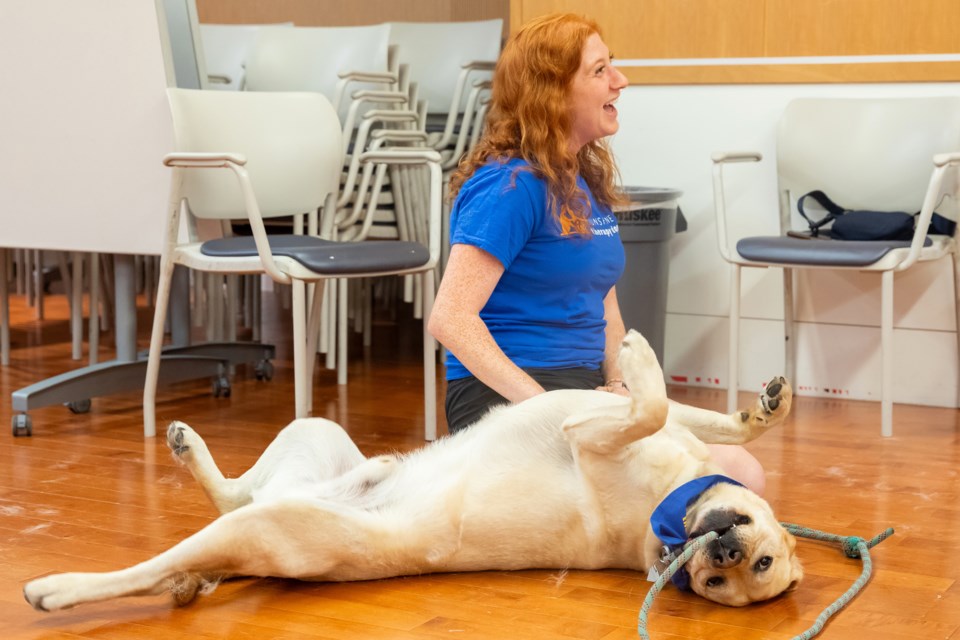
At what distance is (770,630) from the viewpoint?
195cm

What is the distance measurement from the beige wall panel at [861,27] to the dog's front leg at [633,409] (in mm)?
2678

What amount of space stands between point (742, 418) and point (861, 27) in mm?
2445

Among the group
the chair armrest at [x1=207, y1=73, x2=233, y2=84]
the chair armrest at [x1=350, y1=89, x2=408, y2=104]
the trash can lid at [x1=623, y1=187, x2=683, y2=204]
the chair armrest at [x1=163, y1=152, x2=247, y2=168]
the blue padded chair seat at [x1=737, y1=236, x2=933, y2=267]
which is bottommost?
the blue padded chair seat at [x1=737, y1=236, x2=933, y2=267]

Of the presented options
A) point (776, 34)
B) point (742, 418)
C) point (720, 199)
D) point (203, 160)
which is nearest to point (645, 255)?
point (720, 199)

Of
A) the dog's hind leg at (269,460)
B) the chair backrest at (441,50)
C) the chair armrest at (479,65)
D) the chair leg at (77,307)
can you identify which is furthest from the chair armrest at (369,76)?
the dog's hind leg at (269,460)

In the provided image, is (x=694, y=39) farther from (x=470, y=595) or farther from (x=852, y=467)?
(x=470, y=595)

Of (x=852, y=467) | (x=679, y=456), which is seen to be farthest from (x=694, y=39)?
(x=679, y=456)

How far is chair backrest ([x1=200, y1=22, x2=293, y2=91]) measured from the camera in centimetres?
606

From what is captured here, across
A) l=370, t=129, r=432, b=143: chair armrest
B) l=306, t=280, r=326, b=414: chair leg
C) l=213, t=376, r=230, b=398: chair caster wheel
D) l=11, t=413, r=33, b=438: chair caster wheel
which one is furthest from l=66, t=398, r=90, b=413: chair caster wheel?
l=370, t=129, r=432, b=143: chair armrest

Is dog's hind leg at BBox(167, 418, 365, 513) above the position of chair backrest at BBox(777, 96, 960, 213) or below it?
below

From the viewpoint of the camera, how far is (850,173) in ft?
13.7

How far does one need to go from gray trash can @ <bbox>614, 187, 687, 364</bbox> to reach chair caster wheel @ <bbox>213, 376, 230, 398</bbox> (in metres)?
1.39

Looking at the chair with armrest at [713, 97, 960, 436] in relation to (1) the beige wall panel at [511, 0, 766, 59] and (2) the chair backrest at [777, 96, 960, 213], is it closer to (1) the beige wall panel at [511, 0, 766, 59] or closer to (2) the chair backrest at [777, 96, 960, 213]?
(2) the chair backrest at [777, 96, 960, 213]

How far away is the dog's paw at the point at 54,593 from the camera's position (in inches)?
75.3
